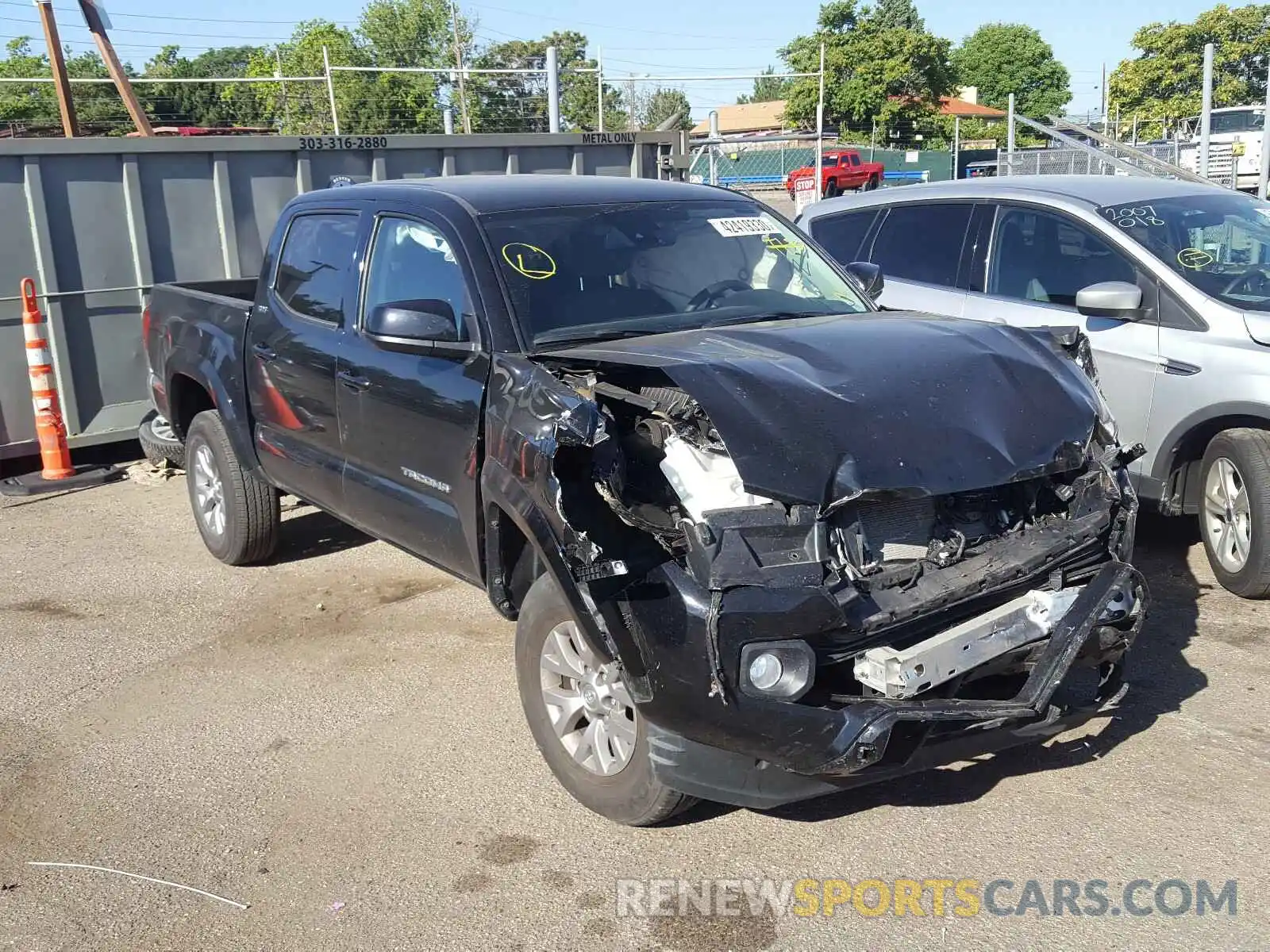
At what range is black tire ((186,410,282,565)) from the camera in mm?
6316

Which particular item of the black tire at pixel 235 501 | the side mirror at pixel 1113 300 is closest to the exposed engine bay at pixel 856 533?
the side mirror at pixel 1113 300

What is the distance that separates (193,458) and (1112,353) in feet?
16.1

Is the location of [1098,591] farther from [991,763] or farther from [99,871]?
[99,871]

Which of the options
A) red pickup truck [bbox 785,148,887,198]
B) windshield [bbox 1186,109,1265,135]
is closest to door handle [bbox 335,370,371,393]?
windshield [bbox 1186,109,1265,135]

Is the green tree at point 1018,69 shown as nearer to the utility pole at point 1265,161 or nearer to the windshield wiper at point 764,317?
the utility pole at point 1265,161

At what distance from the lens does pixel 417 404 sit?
4.50 m

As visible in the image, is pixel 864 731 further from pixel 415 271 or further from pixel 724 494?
pixel 415 271

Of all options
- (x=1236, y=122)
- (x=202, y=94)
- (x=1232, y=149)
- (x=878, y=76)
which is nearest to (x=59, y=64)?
(x=1232, y=149)

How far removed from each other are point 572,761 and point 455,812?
17.1 inches

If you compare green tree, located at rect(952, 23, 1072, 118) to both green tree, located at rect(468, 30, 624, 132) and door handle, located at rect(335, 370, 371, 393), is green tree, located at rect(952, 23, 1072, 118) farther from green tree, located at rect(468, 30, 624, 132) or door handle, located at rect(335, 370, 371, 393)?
door handle, located at rect(335, 370, 371, 393)

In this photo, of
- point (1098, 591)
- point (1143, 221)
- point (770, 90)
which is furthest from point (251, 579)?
point (770, 90)

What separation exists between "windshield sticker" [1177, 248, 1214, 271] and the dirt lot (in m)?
1.47

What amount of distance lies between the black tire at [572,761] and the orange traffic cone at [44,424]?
568 centimetres

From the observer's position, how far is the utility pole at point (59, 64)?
10266mm
